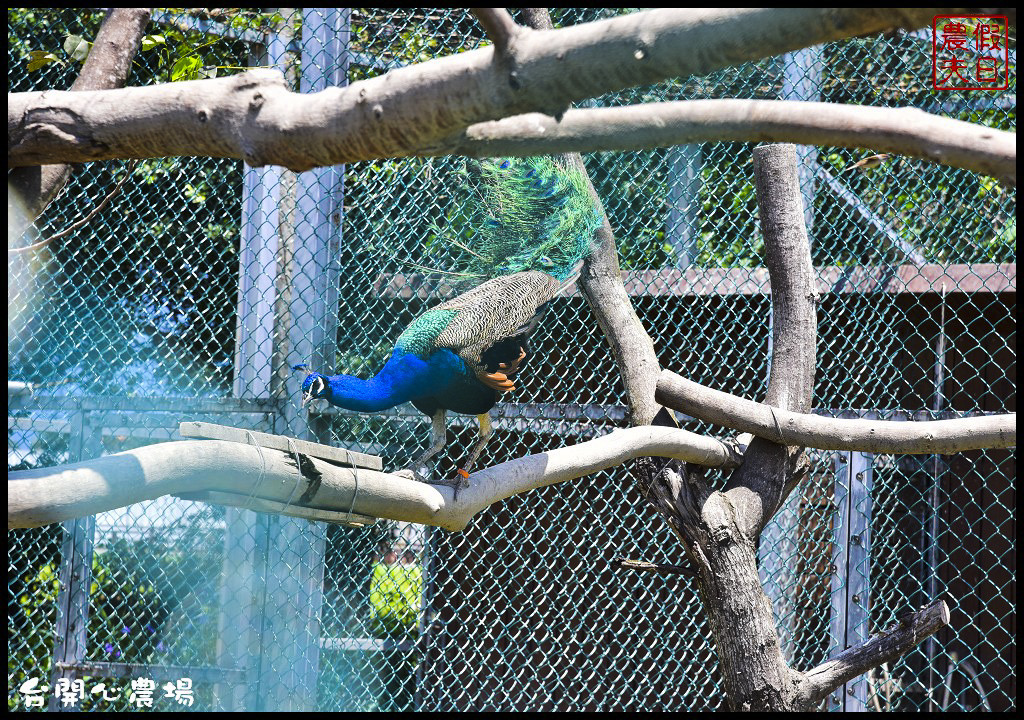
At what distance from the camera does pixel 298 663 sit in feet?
9.05

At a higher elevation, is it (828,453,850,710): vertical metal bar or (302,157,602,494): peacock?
(302,157,602,494): peacock

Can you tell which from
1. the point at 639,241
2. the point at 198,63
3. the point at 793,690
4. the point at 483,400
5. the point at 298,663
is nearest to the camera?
the point at 198,63

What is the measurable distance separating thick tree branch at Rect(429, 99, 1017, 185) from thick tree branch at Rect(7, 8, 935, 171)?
7 centimetres

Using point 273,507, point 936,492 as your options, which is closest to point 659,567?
point 273,507

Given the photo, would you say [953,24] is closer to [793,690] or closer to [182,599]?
[793,690]

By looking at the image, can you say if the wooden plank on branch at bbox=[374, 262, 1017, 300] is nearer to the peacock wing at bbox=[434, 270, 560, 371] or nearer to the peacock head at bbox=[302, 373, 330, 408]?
the peacock wing at bbox=[434, 270, 560, 371]

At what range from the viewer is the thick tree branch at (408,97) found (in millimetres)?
953

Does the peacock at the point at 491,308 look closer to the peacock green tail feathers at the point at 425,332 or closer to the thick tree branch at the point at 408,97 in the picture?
the peacock green tail feathers at the point at 425,332

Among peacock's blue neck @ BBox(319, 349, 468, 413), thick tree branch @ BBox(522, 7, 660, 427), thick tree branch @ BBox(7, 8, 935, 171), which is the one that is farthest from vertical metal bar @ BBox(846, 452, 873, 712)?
thick tree branch @ BBox(7, 8, 935, 171)

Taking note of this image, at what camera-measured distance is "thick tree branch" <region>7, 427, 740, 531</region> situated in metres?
1.16

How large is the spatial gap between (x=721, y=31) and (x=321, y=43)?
2309mm

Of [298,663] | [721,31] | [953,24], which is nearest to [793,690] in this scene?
[298,663]

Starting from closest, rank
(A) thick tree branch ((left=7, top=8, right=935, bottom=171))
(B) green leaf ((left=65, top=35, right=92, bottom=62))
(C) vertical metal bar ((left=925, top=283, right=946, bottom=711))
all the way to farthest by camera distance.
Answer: (A) thick tree branch ((left=7, top=8, right=935, bottom=171)), (B) green leaf ((left=65, top=35, right=92, bottom=62)), (C) vertical metal bar ((left=925, top=283, right=946, bottom=711))

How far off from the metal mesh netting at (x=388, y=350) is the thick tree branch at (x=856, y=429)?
1.90 ft
